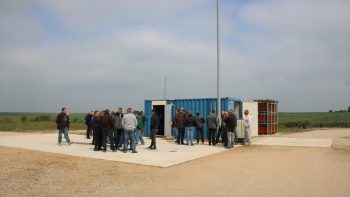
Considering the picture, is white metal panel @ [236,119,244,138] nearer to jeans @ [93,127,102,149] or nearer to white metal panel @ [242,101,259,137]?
white metal panel @ [242,101,259,137]

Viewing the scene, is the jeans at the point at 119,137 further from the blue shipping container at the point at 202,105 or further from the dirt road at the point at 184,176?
the blue shipping container at the point at 202,105

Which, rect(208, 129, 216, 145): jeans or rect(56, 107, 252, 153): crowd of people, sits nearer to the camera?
rect(56, 107, 252, 153): crowd of people

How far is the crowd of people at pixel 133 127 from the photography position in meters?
14.4

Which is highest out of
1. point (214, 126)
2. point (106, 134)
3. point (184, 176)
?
point (214, 126)

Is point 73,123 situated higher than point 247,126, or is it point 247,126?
point 247,126

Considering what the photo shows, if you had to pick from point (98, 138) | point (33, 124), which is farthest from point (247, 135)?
point (33, 124)

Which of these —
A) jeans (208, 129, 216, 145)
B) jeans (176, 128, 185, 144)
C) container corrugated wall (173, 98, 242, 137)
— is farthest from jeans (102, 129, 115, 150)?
container corrugated wall (173, 98, 242, 137)

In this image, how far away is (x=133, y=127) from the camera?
14.3 metres

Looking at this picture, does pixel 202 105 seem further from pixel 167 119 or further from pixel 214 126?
pixel 214 126

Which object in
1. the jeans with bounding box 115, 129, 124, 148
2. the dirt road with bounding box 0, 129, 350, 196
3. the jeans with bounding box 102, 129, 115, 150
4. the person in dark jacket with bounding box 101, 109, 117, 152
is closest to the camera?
the dirt road with bounding box 0, 129, 350, 196

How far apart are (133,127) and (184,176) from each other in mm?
4996

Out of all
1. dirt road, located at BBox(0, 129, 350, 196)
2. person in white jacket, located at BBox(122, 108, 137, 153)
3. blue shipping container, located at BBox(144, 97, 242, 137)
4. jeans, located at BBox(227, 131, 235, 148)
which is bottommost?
dirt road, located at BBox(0, 129, 350, 196)

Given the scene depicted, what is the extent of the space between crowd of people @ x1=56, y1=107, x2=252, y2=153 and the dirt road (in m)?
2.17

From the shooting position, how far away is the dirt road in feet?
25.8
